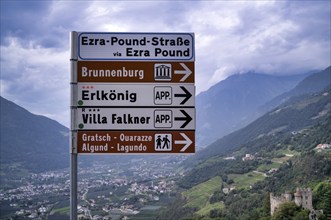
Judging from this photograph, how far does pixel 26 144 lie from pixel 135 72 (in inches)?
6655

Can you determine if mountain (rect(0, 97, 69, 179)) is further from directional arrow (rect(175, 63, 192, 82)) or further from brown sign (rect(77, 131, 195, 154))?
directional arrow (rect(175, 63, 192, 82))

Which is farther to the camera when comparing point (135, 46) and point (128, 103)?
point (135, 46)

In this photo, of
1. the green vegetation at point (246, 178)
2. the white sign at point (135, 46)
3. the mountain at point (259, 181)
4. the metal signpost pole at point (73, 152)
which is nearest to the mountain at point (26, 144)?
the mountain at point (259, 181)

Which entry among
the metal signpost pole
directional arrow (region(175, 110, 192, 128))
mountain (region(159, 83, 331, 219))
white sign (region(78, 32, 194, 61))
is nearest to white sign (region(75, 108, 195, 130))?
directional arrow (region(175, 110, 192, 128))

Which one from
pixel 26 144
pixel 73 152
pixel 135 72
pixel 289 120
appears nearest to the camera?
pixel 73 152

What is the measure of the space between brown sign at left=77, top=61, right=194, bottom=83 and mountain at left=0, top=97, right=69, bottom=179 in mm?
124432

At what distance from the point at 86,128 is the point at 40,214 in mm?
67669

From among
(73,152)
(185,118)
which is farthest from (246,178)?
(73,152)

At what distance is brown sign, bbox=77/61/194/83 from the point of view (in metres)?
4.20

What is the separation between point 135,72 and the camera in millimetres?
4230

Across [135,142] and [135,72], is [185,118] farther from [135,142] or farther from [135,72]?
[135,72]

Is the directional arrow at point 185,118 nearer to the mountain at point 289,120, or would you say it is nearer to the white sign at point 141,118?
the white sign at point 141,118

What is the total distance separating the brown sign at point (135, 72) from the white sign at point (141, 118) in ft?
0.99

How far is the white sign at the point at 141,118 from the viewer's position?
13.6 feet
